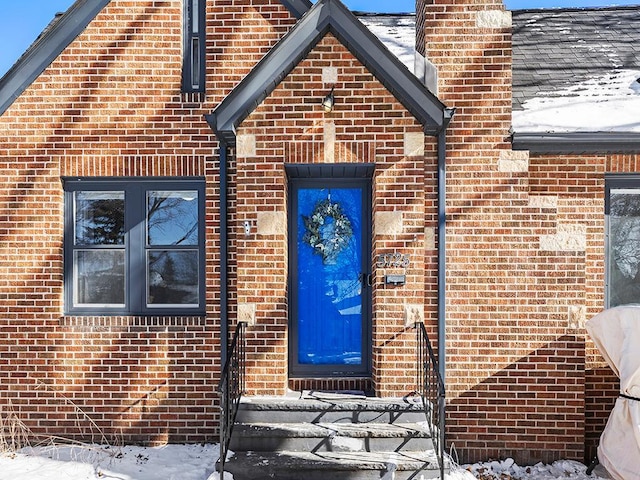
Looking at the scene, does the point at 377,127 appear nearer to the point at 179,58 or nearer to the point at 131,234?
the point at 179,58

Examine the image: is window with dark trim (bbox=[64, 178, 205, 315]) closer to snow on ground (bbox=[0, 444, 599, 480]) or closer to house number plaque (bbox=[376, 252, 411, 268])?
snow on ground (bbox=[0, 444, 599, 480])

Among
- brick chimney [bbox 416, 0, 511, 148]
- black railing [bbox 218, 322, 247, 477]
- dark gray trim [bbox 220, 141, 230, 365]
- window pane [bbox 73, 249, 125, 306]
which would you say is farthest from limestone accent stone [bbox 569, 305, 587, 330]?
window pane [bbox 73, 249, 125, 306]

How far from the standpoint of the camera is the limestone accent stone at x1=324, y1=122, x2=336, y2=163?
546cm

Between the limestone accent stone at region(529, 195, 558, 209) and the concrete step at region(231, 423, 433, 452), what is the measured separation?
2677 mm

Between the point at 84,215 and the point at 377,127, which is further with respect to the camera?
the point at 84,215

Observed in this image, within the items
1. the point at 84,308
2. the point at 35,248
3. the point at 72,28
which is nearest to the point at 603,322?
the point at 84,308

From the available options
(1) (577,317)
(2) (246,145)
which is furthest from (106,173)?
(1) (577,317)

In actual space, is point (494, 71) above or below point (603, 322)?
above

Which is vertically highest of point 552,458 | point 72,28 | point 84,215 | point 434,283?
point 72,28

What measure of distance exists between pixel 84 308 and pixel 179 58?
309cm

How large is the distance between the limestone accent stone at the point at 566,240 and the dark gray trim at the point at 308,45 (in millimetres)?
1751

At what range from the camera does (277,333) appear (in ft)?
18.0

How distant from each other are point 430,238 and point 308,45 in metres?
2.43

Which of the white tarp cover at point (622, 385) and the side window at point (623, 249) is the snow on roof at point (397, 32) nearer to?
the side window at point (623, 249)
